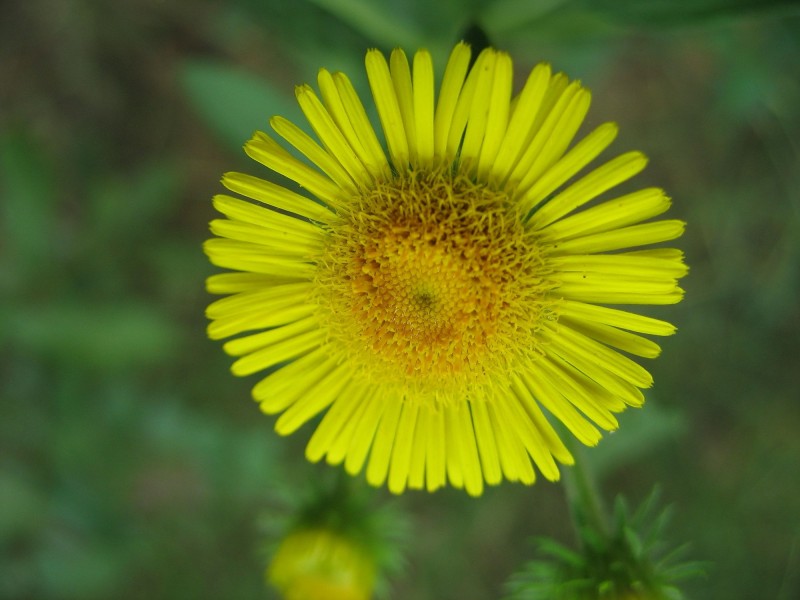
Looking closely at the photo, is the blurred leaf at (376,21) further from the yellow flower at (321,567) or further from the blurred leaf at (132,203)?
the yellow flower at (321,567)

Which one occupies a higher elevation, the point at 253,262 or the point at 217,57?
the point at 217,57

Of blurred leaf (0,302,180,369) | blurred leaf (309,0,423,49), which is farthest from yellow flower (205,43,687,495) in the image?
blurred leaf (0,302,180,369)

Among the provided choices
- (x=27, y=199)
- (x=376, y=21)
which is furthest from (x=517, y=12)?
(x=27, y=199)

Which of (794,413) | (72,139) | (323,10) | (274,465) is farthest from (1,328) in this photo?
(794,413)

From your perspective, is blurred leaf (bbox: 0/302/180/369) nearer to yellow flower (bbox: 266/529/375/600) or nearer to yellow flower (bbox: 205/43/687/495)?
yellow flower (bbox: 205/43/687/495)

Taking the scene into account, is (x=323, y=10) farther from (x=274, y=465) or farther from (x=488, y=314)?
(x=274, y=465)

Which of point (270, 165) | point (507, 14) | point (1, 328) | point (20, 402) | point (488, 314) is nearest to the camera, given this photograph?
point (270, 165)
